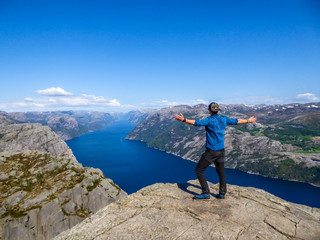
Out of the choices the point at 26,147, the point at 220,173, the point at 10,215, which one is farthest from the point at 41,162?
the point at 220,173

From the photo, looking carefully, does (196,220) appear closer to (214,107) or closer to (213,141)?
(213,141)

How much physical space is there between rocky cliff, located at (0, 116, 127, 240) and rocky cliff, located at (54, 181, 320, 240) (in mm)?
69943

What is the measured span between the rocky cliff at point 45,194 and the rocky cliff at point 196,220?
69943 mm

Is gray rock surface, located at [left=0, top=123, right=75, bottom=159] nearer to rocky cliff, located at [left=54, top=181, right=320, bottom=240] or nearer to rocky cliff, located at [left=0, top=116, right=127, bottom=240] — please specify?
rocky cliff, located at [left=0, top=116, right=127, bottom=240]

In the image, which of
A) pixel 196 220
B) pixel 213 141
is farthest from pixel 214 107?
pixel 196 220

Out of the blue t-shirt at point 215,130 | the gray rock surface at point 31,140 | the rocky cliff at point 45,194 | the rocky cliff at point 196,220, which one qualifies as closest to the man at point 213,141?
the blue t-shirt at point 215,130

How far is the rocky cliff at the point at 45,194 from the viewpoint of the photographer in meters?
59.2

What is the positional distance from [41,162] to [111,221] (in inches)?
4010

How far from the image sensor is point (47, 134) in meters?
174

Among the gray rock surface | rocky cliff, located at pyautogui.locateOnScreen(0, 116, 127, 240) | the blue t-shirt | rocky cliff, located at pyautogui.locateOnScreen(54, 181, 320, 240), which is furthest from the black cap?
the gray rock surface

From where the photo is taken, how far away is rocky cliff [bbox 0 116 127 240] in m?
59.2

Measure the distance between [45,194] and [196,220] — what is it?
7804 cm

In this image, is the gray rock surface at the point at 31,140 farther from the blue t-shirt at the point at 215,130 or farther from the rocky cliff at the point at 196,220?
the blue t-shirt at the point at 215,130

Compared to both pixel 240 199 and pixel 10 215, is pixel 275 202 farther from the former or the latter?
pixel 10 215
